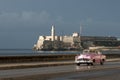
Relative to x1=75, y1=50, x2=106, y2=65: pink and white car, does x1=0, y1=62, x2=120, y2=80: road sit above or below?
below

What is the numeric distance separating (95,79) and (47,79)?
9.90ft

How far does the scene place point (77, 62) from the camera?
46.1 m

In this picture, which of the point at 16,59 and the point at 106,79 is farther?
the point at 16,59

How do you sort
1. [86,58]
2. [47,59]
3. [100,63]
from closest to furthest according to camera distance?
[86,58] < [100,63] < [47,59]

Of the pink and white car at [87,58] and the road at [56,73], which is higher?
the pink and white car at [87,58]

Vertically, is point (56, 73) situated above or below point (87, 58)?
below

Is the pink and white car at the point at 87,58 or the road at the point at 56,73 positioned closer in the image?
the road at the point at 56,73

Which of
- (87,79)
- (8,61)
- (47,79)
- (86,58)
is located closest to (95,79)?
(87,79)

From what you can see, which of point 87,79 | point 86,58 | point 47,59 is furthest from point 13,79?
point 47,59

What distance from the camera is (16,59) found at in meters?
56.2

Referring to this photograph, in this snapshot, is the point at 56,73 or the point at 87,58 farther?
the point at 87,58

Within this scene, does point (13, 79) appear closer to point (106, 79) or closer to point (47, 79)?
point (47, 79)

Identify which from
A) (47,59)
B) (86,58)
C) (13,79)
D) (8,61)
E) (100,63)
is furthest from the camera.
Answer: (47,59)

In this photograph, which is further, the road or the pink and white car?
the pink and white car
